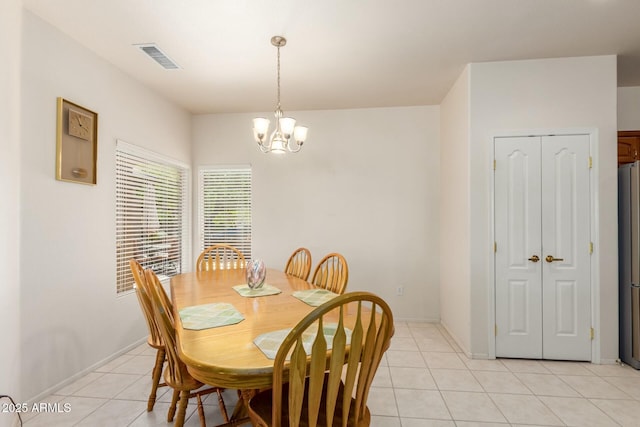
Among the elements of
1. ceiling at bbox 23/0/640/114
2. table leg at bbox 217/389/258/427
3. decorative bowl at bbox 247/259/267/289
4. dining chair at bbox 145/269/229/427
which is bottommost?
table leg at bbox 217/389/258/427

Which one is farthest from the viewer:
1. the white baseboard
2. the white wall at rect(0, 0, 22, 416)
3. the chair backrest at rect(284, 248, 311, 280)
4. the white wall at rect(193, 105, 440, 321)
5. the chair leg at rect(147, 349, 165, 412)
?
the white wall at rect(193, 105, 440, 321)

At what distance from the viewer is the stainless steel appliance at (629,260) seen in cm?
271

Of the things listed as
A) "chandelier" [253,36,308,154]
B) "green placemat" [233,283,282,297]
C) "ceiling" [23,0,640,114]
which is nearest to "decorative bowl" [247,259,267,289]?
"green placemat" [233,283,282,297]

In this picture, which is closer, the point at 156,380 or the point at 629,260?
the point at 156,380

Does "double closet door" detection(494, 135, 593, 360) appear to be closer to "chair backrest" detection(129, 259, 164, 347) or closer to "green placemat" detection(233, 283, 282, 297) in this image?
"green placemat" detection(233, 283, 282, 297)

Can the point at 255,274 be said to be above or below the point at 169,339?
above

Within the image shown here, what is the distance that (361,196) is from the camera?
4086 mm

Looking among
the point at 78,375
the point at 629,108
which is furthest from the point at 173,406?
the point at 629,108

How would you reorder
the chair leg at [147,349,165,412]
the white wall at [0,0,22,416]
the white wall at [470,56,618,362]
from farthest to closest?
1. the white wall at [470,56,618,362]
2. the chair leg at [147,349,165,412]
3. the white wall at [0,0,22,416]

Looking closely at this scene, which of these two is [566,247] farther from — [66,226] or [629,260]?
[66,226]

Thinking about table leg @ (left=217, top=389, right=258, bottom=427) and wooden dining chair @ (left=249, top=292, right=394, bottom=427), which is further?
table leg @ (left=217, top=389, right=258, bottom=427)

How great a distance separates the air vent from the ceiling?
0.06 metres

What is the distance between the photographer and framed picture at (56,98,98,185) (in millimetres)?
2361

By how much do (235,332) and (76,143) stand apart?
2.15m
